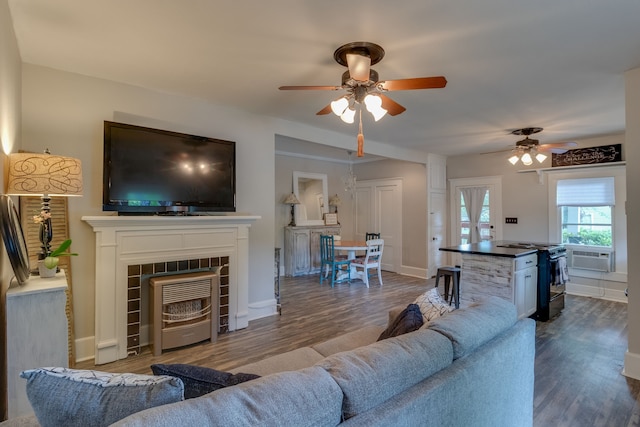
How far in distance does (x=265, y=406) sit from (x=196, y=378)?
0.34 metres

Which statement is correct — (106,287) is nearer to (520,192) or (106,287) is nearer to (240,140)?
(240,140)

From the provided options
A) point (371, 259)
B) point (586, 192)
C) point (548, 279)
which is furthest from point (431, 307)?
point (586, 192)

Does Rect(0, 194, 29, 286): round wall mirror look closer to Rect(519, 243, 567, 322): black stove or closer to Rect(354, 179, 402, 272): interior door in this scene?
Rect(519, 243, 567, 322): black stove

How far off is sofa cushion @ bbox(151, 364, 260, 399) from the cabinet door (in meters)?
3.59

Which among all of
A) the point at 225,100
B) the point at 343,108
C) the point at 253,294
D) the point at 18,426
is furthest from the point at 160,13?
the point at 253,294

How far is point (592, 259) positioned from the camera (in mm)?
5207

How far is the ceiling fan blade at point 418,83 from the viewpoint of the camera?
6.97ft

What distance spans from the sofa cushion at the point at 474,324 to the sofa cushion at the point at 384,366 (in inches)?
2.9

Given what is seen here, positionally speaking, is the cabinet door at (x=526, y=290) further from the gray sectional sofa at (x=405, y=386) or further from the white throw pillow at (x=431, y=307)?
the white throw pillow at (x=431, y=307)

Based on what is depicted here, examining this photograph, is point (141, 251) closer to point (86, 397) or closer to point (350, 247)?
point (86, 397)

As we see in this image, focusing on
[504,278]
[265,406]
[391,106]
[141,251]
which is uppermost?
[391,106]

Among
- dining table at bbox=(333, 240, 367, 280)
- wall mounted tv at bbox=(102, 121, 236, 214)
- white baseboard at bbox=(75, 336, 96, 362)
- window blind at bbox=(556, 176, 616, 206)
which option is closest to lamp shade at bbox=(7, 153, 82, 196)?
wall mounted tv at bbox=(102, 121, 236, 214)

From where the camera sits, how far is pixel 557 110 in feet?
12.6

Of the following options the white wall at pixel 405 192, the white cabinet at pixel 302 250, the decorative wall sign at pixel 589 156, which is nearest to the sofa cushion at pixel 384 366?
the white cabinet at pixel 302 250
